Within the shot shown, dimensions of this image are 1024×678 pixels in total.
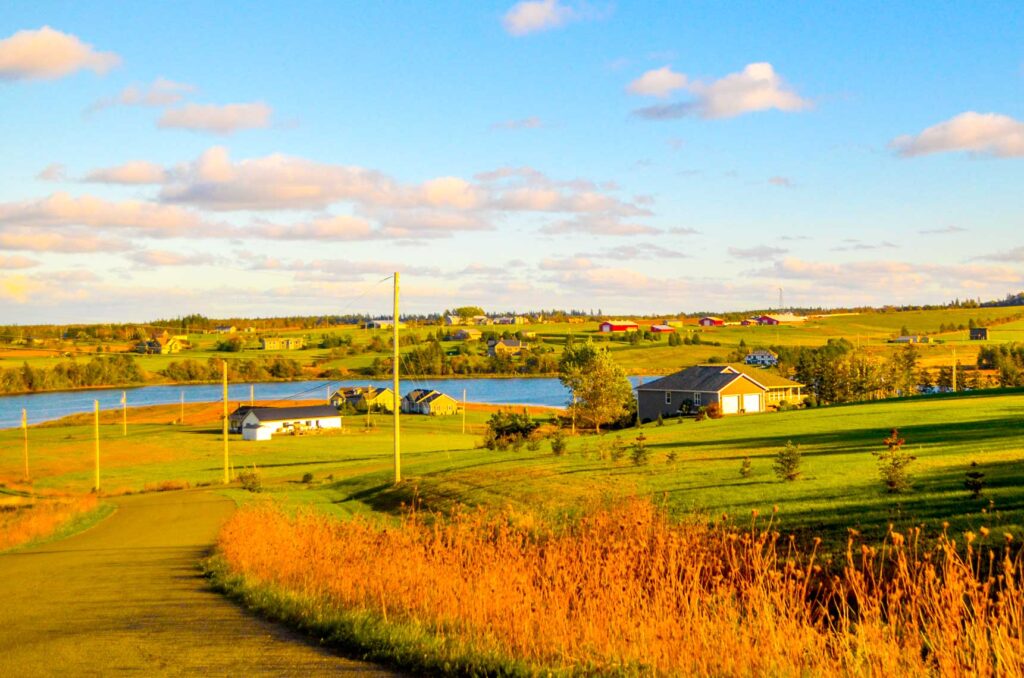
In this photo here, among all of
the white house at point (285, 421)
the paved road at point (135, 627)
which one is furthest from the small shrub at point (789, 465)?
the white house at point (285, 421)

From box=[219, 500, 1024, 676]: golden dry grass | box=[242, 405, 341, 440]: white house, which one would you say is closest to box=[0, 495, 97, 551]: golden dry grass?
box=[219, 500, 1024, 676]: golden dry grass

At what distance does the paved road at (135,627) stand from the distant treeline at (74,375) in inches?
6579

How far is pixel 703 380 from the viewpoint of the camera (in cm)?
8131

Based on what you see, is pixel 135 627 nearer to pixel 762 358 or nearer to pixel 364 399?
pixel 364 399

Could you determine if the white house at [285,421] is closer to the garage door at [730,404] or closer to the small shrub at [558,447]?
the garage door at [730,404]

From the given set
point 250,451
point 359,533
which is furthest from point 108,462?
point 359,533

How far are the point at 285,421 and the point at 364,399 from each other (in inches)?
1145

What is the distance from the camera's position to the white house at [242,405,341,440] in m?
97.6

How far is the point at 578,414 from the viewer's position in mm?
75188

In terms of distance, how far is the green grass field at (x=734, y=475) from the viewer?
15766 millimetres

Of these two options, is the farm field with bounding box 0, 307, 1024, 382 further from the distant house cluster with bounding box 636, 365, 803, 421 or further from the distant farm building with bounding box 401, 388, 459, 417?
the distant house cluster with bounding box 636, 365, 803, 421

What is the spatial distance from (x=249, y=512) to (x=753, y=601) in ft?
48.5

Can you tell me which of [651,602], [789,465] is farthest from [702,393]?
[651,602]

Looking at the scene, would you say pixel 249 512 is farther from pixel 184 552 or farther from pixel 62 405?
pixel 62 405
